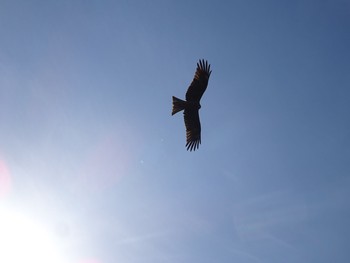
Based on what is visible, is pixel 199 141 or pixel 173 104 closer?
pixel 173 104

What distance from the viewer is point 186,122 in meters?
22.0

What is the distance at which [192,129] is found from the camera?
73.0ft

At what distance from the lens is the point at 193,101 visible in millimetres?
21172

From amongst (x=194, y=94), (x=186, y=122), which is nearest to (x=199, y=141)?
(x=186, y=122)

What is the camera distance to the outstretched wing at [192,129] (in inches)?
858

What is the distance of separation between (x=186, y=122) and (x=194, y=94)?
1752mm

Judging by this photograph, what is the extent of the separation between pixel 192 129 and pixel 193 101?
5.93 ft

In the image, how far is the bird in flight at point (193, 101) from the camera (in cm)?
2077

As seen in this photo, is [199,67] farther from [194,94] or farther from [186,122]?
[186,122]

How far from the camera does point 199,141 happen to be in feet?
73.5

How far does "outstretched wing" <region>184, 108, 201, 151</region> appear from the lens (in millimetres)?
21797

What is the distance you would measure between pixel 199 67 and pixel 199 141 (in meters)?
4.12

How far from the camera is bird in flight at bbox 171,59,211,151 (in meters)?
20.8

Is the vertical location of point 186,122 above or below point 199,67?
below
